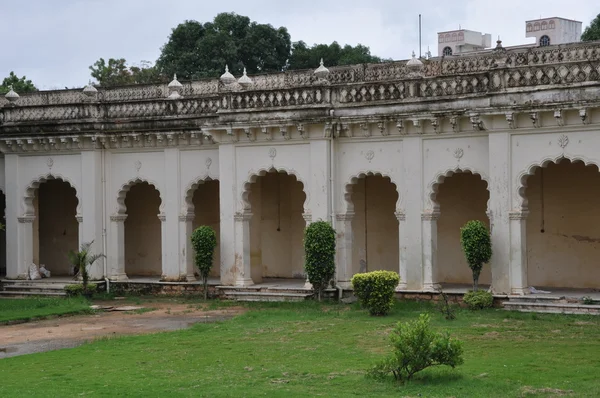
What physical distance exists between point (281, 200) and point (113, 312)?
594cm

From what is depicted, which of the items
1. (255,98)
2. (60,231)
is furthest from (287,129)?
(60,231)

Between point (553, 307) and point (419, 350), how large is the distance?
24.5 feet

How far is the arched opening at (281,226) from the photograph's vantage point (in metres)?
26.3

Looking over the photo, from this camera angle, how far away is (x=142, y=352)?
16188 mm

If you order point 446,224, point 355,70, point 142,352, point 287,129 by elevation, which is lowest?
point 142,352

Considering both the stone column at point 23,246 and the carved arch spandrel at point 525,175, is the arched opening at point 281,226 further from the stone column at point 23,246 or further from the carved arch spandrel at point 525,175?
the carved arch spandrel at point 525,175

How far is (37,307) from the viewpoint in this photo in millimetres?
22797

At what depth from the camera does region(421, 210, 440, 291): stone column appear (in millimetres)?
21656

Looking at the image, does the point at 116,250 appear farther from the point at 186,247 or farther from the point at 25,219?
the point at 25,219

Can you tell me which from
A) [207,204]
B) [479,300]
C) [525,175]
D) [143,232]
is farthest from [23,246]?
[525,175]

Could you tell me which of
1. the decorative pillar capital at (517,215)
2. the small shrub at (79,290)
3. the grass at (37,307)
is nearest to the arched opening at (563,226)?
the decorative pillar capital at (517,215)

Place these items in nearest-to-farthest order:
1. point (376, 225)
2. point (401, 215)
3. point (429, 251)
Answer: point (429, 251) → point (401, 215) → point (376, 225)

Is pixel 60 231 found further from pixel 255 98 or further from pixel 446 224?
pixel 446 224

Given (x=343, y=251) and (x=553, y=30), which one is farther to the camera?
(x=553, y=30)
